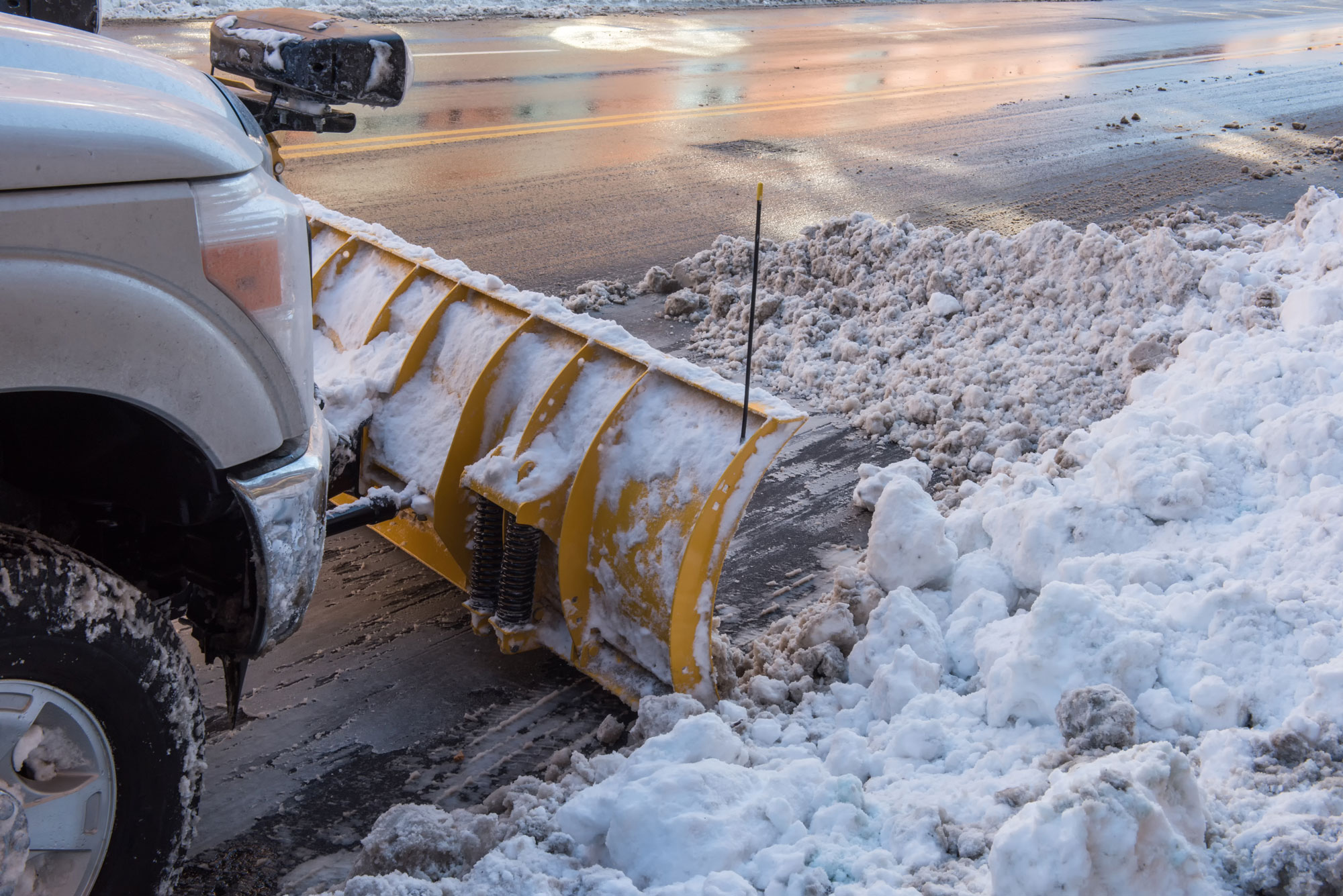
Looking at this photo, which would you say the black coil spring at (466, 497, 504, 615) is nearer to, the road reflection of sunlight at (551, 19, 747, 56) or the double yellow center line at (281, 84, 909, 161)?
the double yellow center line at (281, 84, 909, 161)

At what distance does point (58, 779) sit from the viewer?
80.4 inches

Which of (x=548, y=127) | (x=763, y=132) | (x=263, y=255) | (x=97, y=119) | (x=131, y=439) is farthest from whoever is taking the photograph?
(x=763, y=132)

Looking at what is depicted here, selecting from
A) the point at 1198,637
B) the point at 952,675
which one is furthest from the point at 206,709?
the point at 1198,637

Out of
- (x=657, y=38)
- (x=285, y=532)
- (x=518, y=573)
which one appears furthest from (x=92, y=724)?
(x=657, y=38)

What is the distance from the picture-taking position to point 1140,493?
382cm

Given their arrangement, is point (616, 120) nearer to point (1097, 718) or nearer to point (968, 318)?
point (968, 318)

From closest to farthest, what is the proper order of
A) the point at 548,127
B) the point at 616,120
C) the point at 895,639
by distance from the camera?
the point at 895,639 → the point at 548,127 → the point at 616,120

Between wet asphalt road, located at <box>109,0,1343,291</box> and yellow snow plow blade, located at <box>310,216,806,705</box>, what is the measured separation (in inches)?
121

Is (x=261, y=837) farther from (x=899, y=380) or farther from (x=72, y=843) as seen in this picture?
(x=899, y=380)

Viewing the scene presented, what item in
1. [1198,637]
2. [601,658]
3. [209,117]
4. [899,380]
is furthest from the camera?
[899,380]

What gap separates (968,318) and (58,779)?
15.5 ft

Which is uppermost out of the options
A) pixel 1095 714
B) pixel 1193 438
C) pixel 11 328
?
pixel 11 328

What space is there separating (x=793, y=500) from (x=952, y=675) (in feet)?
4.82

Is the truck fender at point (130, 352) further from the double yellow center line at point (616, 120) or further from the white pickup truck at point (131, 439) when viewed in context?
the double yellow center line at point (616, 120)
